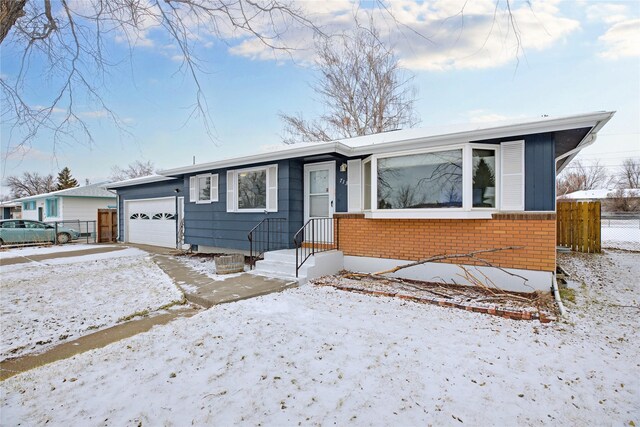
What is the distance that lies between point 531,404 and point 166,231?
40.9ft

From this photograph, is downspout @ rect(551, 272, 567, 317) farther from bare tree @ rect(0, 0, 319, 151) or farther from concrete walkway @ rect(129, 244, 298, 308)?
bare tree @ rect(0, 0, 319, 151)

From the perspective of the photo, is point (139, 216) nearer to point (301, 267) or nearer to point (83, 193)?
point (83, 193)

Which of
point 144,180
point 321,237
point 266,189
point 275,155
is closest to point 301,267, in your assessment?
point 321,237

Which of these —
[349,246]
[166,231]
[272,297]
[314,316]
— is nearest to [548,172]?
[349,246]

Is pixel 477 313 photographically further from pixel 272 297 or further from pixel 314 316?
pixel 272 297

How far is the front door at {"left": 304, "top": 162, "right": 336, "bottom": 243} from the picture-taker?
7379mm

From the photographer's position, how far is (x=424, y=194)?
5.91 meters

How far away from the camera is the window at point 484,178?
18.1 ft

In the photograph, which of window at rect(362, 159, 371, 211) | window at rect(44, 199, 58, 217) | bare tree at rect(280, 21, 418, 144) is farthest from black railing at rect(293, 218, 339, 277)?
window at rect(44, 199, 58, 217)

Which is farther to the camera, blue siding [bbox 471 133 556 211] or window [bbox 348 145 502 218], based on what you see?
window [bbox 348 145 502 218]

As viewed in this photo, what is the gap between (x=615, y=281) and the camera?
19.7 ft

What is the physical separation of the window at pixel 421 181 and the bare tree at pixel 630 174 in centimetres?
4976

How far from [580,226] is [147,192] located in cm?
1639

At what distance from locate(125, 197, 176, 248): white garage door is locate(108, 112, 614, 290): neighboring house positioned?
12.2 feet
